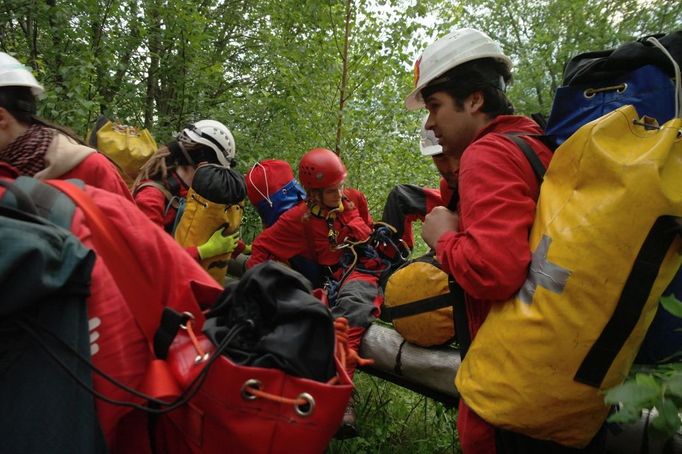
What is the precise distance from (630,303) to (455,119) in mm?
1126

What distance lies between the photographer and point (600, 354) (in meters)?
1.34

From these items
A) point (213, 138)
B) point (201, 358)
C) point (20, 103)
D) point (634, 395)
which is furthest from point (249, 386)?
point (213, 138)

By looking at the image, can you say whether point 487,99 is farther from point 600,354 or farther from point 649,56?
point 600,354

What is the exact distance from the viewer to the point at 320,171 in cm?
443

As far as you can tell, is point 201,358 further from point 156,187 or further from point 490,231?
point 156,187

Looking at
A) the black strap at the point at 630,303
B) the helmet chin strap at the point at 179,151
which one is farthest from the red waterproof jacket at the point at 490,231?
the helmet chin strap at the point at 179,151

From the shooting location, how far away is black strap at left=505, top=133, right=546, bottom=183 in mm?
1664

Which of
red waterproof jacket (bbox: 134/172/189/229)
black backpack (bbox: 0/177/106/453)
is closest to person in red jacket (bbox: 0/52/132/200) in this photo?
red waterproof jacket (bbox: 134/172/189/229)

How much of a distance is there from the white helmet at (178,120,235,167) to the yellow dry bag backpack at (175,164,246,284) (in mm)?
626

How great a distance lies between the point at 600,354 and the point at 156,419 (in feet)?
4.37

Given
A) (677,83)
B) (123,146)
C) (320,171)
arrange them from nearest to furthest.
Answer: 1. (677,83)
2. (320,171)
3. (123,146)

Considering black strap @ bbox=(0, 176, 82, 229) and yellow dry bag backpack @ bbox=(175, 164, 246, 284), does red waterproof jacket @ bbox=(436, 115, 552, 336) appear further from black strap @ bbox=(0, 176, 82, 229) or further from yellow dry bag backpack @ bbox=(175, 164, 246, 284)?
yellow dry bag backpack @ bbox=(175, 164, 246, 284)

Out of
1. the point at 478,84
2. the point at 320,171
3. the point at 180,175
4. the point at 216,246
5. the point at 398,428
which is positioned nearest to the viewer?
the point at 478,84

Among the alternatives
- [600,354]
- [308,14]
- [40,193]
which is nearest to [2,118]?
[40,193]
